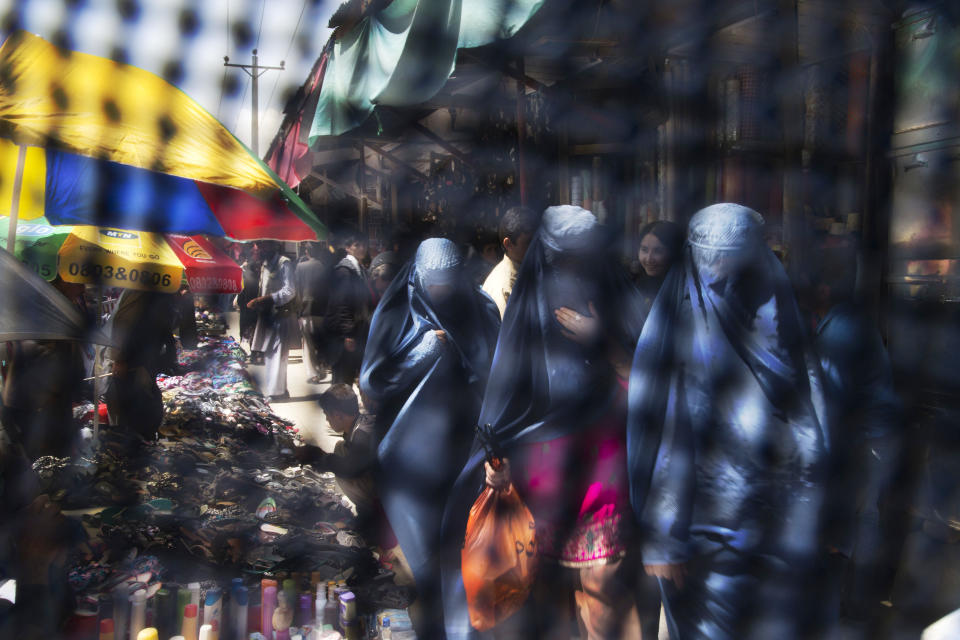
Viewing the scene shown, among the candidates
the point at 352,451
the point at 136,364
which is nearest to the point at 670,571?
the point at 352,451

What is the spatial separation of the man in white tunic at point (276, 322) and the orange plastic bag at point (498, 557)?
92.7 inches

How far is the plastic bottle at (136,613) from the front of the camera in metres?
1.46

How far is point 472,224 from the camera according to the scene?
83.4 inches

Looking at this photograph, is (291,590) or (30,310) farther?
(291,590)

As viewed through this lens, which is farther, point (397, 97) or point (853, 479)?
point (397, 97)

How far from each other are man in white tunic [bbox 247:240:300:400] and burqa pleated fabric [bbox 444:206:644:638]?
226 centimetres

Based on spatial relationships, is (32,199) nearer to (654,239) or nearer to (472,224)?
(472,224)

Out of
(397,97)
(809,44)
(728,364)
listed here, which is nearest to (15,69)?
(397,97)

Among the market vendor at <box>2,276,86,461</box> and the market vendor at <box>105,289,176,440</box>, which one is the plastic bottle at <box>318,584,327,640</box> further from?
the market vendor at <box>105,289,176,440</box>

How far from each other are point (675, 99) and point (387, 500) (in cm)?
136

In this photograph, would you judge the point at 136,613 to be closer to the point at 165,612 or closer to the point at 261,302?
the point at 165,612

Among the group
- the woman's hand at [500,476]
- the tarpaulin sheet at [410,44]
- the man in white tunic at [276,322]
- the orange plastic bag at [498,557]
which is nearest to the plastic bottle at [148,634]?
the orange plastic bag at [498,557]

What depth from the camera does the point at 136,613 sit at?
1467 mm

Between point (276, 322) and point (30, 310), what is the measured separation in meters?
3.26
